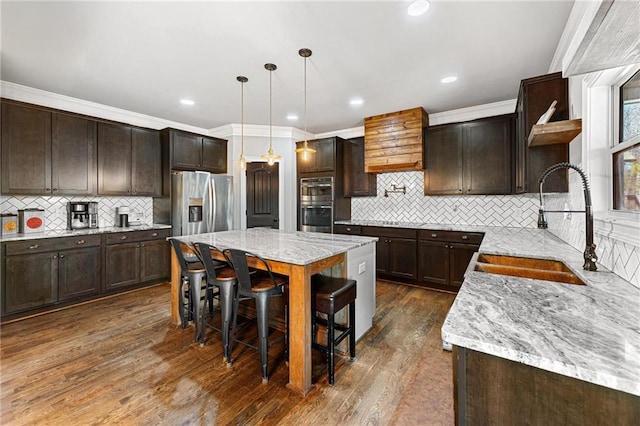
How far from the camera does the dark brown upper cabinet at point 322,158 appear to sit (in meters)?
5.01

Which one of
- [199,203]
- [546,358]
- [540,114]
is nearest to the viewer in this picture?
[546,358]

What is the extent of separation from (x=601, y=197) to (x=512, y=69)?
1.93 meters

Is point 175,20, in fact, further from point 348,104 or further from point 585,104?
point 585,104

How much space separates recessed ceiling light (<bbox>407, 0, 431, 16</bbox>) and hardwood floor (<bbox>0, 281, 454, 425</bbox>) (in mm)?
2715

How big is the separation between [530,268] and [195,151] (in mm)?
4868

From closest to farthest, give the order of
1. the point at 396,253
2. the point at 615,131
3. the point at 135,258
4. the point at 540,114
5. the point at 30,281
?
the point at 615,131 → the point at 540,114 → the point at 30,281 → the point at 135,258 → the point at 396,253

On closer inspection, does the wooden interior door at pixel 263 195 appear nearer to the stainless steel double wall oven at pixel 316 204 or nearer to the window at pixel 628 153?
the stainless steel double wall oven at pixel 316 204

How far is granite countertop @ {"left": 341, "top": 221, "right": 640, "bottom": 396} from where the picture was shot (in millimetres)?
628

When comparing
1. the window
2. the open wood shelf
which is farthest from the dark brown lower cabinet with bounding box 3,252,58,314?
the window

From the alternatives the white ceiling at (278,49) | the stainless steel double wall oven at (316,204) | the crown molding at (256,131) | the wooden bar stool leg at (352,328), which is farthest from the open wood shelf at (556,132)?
the crown molding at (256,131)

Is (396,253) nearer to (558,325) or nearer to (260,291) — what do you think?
(260,291)

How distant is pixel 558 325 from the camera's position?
824 millimetres

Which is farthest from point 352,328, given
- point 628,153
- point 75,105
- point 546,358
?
point 75,105

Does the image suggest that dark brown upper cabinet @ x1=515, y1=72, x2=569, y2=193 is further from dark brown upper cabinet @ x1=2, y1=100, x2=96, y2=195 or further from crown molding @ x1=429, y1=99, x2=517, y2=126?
dark brown upper cabinet @ x1=2, y1=100, x2=96, y2=195
